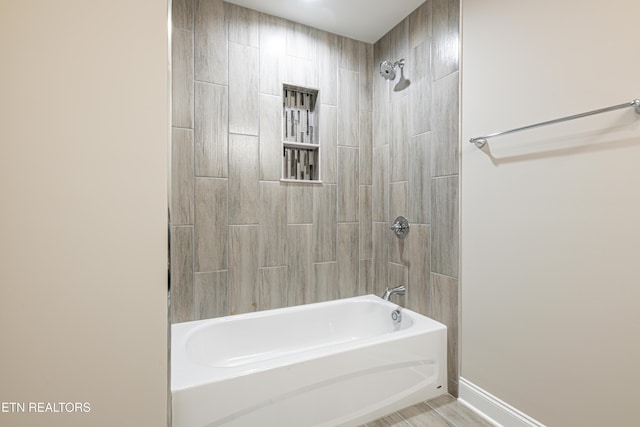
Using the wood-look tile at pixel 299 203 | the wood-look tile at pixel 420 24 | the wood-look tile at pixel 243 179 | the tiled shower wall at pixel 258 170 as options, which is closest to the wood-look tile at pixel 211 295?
the tiled shower wall at pixel 258 170

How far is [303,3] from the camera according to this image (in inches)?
79.8

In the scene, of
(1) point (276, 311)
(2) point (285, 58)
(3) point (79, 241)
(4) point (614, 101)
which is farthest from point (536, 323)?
(2) point (285, 58)

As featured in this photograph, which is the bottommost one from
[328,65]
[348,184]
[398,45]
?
[348,184]

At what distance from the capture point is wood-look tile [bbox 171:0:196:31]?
6.12ft

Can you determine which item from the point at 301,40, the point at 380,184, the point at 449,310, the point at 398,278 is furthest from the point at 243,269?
the point at 301,40

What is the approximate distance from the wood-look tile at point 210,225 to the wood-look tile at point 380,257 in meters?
1.27

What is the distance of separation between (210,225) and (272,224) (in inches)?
17.3

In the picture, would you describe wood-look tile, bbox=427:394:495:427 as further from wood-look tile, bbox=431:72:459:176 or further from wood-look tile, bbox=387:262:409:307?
wood-look tile, bbox=431:72:459:176

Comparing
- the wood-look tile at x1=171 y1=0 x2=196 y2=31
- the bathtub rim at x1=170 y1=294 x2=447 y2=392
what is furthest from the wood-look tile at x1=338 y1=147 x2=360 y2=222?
the wood-look tile at x1=171 y1=0 x2=196 y2=31

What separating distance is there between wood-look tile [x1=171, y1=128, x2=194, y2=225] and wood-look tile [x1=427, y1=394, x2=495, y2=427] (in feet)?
6.29

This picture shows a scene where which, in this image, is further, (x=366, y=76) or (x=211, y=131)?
(x=366, y=76)

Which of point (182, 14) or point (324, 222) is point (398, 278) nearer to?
point (324, 222)

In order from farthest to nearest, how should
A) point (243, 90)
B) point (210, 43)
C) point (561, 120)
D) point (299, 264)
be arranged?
point (299, 264) → point (243, 90) → point (210, 43) → point (561, 120)

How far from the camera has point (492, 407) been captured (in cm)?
156
